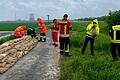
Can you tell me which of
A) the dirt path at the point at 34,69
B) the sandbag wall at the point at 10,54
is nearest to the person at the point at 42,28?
the sandbag wall at the point at 10,54

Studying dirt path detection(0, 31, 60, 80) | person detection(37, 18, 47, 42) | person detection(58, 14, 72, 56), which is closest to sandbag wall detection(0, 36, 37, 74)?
dirt path detection(0, 31, 60, 80)

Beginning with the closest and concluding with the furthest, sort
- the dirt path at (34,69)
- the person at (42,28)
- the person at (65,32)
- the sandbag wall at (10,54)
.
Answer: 1. the dirt path at (34,69)
2. the sandbag wall at (10,54)
3. the person at (65,32)
4. the person at (42,28)

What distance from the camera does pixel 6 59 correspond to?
37.7ft

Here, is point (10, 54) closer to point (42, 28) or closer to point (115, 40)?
point (115, 40)

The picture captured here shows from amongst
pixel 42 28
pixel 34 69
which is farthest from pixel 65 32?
pixel 42 28

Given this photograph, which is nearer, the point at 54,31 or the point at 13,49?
the point at 13,49

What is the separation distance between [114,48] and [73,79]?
13.7 feet

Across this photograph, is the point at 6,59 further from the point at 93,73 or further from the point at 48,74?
the point at 93,73

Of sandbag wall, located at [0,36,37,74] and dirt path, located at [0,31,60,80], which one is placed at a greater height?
sandbag wall, located at [0,36,37,74]

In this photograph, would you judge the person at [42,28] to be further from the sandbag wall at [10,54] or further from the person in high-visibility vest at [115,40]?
the person in high-visibility vest at [115,40]

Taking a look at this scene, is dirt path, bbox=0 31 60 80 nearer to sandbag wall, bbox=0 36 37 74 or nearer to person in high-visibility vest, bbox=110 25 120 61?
sandbag wall, bbox=0 36 37 74

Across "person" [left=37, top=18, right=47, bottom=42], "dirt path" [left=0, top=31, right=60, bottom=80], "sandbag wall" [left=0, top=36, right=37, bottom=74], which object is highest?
"person" [left=37, top=18, right=47, bottom=42]

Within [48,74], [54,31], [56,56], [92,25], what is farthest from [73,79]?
[54,31]

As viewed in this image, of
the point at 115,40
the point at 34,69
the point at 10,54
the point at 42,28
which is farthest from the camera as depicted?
the point at 42,28
